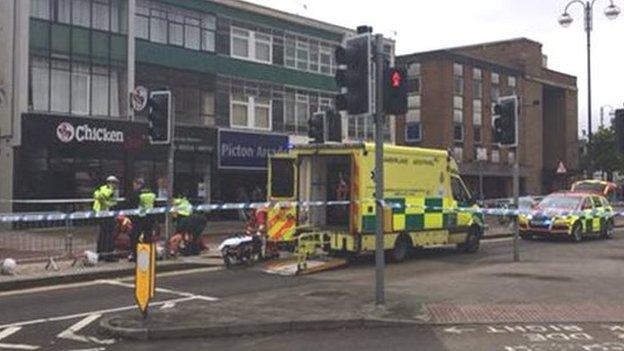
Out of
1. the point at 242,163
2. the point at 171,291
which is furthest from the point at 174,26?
the point at 171,291

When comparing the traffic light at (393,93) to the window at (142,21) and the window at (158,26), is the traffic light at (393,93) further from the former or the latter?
the window at (158,26)

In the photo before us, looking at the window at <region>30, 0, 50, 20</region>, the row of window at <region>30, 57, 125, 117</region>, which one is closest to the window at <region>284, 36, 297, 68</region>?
the row of window at <region>30, 57, 125, 117</region>

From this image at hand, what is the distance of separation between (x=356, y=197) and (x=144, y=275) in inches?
301

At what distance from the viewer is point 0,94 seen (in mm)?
29734

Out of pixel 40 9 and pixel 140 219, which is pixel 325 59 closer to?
pixel 40 9

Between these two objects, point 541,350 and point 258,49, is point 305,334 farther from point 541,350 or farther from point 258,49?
point 258,49

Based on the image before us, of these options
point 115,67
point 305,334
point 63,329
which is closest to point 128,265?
point 63,329

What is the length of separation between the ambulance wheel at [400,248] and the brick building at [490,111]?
107 feet

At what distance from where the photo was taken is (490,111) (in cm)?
6091

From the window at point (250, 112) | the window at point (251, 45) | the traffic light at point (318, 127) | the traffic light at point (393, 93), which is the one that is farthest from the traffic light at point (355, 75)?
the window at point (251, 45)

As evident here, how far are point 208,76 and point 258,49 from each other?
3.88m

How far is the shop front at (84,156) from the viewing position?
30234 millimetres

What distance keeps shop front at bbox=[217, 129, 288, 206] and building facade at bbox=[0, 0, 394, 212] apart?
6 cm

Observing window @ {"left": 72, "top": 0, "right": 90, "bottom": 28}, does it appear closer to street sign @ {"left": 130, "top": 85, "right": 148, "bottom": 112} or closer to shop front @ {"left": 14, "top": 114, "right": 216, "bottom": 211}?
street sign @ {"left": 130, "top": 85, "right": 148, "bottom": 112}
